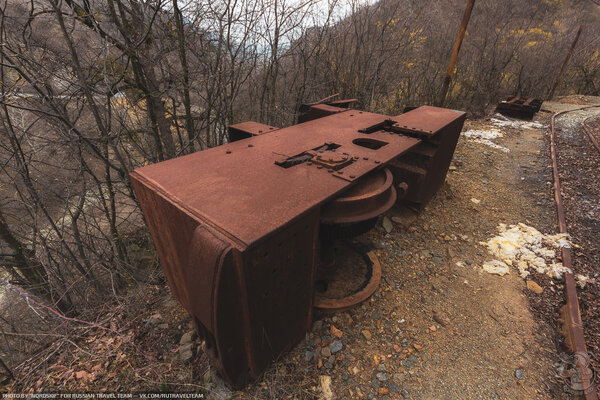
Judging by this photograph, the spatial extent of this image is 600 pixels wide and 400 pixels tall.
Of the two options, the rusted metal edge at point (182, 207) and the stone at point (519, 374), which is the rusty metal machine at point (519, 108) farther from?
the rusted metal edge at point (182, 207)

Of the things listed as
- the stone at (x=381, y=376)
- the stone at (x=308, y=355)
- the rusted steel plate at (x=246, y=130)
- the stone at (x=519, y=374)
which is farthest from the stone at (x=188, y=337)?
the stone at (x=519, y=374)

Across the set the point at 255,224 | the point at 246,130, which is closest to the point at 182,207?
the point at 255,224

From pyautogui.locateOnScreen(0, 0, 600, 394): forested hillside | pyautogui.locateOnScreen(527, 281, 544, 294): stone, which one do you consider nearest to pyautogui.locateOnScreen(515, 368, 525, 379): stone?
pyautogui.locateOnScreen(527, 281, 544, 294): stone

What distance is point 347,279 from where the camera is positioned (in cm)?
243

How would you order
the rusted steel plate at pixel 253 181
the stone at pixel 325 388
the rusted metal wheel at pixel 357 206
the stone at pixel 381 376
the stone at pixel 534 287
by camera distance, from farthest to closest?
1. the stone at pixel 534 287
2. the stone at pixel 381 376
3. the stone at pixel 325 388
4. the rusted metal wheel at pixel 357 206
5. the rusted steel plate at pixel 253 181

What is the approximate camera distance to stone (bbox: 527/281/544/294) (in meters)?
2.50

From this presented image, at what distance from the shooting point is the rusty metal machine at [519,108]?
25.8ft

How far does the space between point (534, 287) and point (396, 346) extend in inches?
66.0

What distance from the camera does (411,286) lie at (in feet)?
8.18

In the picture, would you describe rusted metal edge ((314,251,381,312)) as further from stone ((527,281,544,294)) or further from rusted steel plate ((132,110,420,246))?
stone ((527,281,544,294))

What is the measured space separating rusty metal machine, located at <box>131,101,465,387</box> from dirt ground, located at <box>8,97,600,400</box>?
10.2 inches

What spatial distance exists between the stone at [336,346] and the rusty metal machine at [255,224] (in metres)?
0.22

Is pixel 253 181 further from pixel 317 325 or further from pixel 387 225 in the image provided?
pixel 387 225

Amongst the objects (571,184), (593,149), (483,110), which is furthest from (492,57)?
(571,184)
